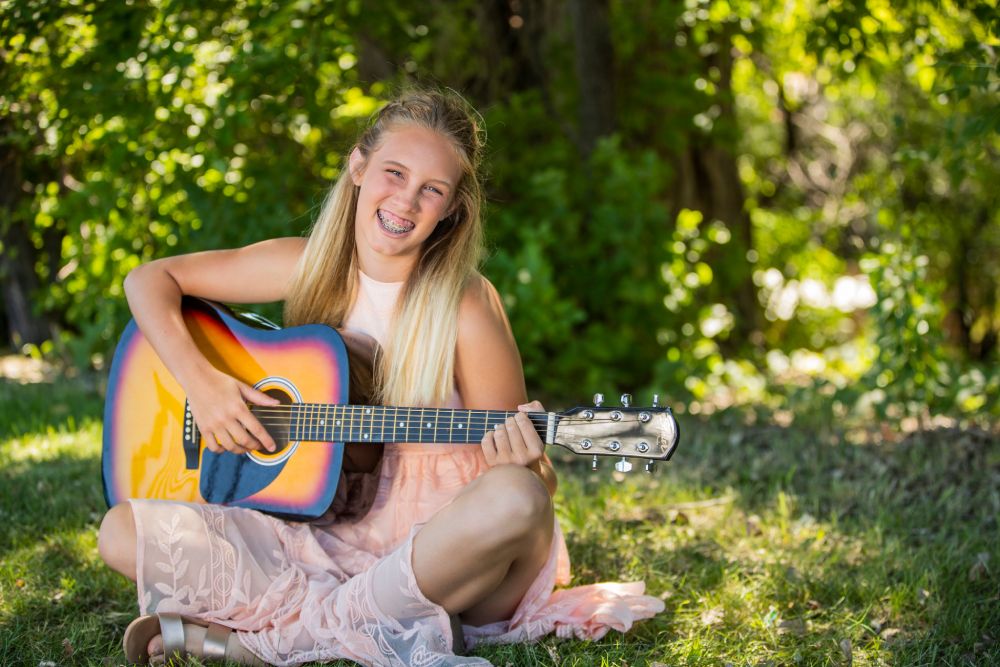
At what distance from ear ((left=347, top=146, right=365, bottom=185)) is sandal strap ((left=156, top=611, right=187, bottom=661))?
1229 mm

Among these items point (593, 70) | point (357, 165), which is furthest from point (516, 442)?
point (593, 70)

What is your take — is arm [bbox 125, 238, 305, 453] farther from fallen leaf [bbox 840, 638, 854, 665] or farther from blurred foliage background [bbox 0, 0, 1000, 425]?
fallen leaf [bbox 840, 638, 854, 665]

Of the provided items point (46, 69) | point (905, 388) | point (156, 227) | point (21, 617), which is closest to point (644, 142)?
point (905, 388)

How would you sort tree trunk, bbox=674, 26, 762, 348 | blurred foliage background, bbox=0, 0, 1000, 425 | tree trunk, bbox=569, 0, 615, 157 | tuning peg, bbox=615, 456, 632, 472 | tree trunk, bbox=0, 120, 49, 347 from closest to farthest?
1. tuning peg, bbox=615, 456, 632, 472
2. blurred foliage background, bbox=0, 0, 1000, 425
3. tree trunk, bbox=569, 0, 615, 157
4. tree trunk, bbox=0, 120, 49, 347
5. tree trunk, bbox=674, 26, 762, 348

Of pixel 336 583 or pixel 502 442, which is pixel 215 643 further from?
pixel 502 442

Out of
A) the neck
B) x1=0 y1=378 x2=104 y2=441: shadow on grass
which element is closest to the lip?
the neck

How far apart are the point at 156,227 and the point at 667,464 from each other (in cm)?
277

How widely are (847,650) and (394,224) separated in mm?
1558

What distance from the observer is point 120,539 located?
249 centimetres

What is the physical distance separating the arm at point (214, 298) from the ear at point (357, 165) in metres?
0.27

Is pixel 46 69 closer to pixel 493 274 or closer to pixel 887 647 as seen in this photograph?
pixel 493 274

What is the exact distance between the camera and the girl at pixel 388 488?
2.36m

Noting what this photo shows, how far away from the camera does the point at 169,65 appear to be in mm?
4020

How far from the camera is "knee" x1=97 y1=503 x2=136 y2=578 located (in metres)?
2.49
